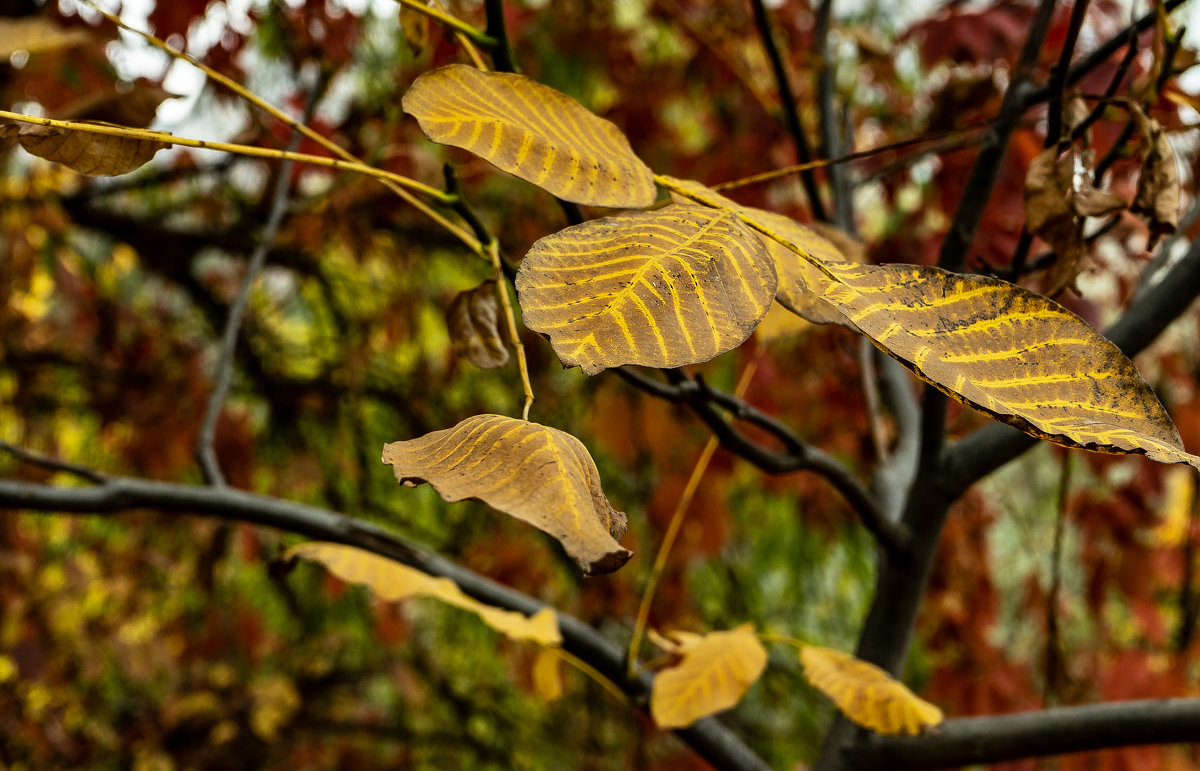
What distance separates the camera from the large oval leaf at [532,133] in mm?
246

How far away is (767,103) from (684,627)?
3.00ft

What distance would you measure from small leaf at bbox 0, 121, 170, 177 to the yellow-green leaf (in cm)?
23

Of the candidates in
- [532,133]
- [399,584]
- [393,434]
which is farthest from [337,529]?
[393,434]

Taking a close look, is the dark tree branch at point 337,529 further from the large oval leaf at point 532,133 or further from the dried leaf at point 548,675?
the large oval leaf at point 532,133

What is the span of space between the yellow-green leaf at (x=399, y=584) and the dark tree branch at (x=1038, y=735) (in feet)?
0.78

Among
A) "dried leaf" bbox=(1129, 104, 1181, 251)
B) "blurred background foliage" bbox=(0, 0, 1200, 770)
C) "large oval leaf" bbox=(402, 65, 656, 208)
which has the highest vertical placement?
"dried leaf" bbox=(1129, 104, 1181, 251)

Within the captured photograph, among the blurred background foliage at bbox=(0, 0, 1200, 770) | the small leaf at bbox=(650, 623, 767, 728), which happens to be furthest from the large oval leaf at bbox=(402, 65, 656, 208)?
the blurred background foliage at bbox=(0, 0, 1200, 770)

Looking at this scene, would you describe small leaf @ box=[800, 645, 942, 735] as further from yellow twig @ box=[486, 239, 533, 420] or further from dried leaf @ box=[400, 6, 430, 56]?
dried leaf @ box=[400, 6, 430, 56]

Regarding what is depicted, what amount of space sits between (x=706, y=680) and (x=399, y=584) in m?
0.16

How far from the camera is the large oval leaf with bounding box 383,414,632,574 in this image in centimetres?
18

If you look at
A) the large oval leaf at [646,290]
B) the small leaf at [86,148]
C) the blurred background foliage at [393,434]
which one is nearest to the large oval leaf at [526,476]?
the large oval leaf at [646,290]

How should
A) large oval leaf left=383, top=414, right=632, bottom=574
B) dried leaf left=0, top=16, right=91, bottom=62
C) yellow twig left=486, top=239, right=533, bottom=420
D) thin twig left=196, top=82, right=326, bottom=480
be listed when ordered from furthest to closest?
thin twig left=196, top=82, right=326, bottom=480 < dried leaf left=0, top=16, right=91, bottom=62 < yellow twig left=486, top=239, right=533, bottom=420 < large oval leaf left=383, top=414, right=632, bottom=574

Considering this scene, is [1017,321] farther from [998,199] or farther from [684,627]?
[684,627]

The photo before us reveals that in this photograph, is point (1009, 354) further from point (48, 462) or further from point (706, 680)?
point (48, 462)
